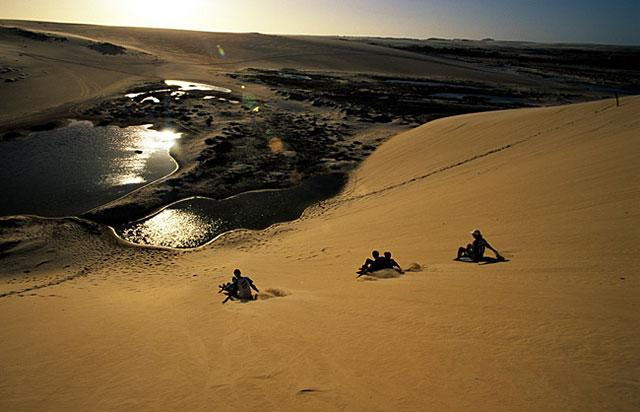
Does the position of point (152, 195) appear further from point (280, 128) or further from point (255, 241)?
point (280, 128)

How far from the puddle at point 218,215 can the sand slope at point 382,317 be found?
36.8 inches

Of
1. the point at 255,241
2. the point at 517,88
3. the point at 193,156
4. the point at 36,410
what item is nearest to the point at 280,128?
the point at 193,156

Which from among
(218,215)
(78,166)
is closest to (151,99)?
(78,166)

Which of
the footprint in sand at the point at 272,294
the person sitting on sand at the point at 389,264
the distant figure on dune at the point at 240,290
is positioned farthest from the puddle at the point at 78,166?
the person sitting on sand at the point at 389,264

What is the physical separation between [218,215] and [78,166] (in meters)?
8.19

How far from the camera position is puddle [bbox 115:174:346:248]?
1278 cm

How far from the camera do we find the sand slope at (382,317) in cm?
367

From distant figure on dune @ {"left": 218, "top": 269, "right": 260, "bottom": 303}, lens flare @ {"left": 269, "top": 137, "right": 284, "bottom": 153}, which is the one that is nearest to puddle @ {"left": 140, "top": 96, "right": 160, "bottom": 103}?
lens flare @ {"left": 269, "top": 137, "right": 284, "bottom": 153}

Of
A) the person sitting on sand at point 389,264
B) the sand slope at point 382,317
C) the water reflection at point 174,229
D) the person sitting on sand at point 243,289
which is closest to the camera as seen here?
the sand slope at point 382,317

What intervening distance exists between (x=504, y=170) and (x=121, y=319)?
1146cm

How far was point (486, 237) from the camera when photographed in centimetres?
862

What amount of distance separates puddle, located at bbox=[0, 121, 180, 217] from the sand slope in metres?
3.76

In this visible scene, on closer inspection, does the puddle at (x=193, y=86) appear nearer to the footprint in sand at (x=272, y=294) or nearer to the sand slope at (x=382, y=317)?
the sand slope at (x=382, y=317)

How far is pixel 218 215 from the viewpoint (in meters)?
14.3
